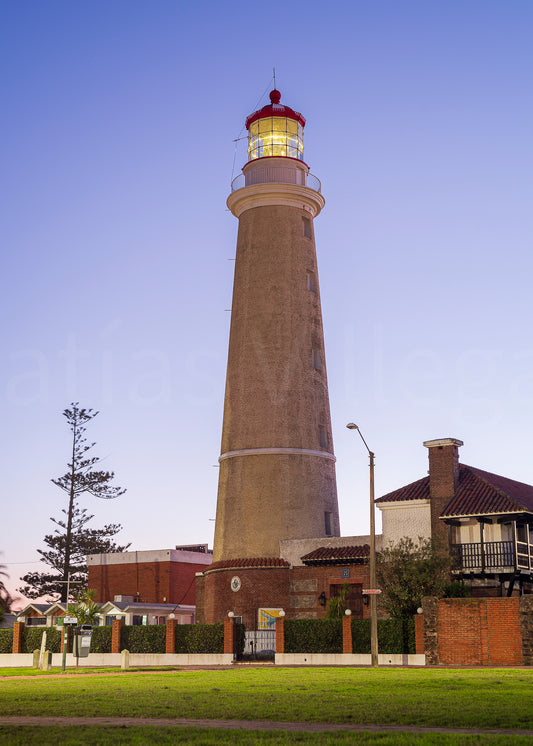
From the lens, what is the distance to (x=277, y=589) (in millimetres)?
44375

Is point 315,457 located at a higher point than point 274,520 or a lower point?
higher

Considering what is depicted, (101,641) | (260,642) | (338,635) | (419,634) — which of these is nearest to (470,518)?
(419,634)

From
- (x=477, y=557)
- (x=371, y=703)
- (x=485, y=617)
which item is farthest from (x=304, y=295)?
(x=371, y=703)

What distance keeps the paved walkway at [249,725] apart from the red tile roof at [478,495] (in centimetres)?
2807

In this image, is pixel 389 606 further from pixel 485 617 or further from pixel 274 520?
pixel 274 520

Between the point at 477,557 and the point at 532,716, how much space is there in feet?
89.9

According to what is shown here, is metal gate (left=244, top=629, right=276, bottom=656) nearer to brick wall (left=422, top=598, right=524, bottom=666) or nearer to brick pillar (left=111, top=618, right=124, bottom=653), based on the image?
brick pillar (left=111, top=618, right=124, bottom=653)

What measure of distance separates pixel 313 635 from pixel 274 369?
A: 1518 cm

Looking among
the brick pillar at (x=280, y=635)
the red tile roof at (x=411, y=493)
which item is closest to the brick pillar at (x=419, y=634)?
the brick pillar at (x=280, y=635)

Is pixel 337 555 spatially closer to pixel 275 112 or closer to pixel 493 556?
pixel 493 556

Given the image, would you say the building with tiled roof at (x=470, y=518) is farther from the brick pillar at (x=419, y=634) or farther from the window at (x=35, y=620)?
the window at (x=35, y=620)

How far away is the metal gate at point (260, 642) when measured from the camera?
40844mm

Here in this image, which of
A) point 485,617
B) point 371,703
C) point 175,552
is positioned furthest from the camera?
point 175,552

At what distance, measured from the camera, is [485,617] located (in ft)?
107
